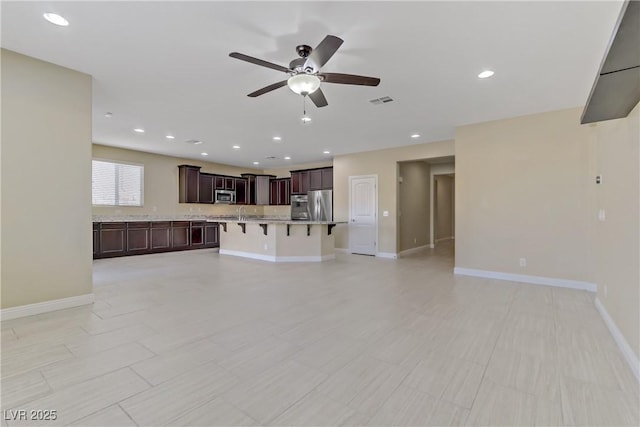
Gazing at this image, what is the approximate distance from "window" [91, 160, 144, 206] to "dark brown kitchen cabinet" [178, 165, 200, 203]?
3.30 feet

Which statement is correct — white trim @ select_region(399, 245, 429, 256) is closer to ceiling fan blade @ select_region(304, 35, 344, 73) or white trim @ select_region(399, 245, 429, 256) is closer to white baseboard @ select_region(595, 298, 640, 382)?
white baseboard @ select_region(595, 298, 640, 382)

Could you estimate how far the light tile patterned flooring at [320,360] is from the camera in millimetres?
1629

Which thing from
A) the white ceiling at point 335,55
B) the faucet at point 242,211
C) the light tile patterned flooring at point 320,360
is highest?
the white ceiling at point 335,55

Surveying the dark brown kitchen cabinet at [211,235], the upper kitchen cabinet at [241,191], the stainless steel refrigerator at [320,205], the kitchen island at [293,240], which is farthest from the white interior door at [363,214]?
the dark brown kitchen cabinet at [211,235]

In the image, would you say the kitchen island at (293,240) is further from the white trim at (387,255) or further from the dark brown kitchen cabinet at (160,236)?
the dark brown kitchen cabinet at (160,236)

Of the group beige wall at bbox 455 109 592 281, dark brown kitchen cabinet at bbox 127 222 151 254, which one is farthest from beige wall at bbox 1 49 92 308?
beige wall at bbox 455 109 592 281

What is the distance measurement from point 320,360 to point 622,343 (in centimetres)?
248

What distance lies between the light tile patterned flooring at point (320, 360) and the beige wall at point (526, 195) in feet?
2.49

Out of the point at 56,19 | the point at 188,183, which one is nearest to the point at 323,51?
the point at 56,19

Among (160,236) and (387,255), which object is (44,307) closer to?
(160,236)

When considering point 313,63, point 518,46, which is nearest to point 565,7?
point 518,46

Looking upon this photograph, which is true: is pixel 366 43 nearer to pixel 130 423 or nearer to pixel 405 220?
pixel 130 423

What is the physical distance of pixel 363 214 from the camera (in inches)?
302

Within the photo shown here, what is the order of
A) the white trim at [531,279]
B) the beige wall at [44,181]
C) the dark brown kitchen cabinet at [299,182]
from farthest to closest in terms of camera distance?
1. the dark brown kitchen cabinet at [299,182]
2. the white trim at [531,279]
3. the beige wall at [44,181]
